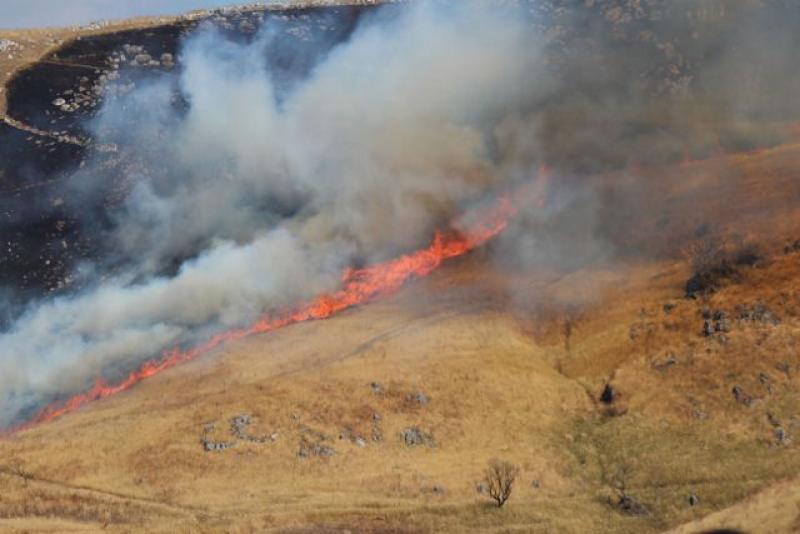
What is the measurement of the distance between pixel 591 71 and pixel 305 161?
110ft

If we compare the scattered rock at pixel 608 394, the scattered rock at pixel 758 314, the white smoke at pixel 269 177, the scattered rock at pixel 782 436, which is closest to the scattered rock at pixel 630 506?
the scattered rock at pixel 782 436

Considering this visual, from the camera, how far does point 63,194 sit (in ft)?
204

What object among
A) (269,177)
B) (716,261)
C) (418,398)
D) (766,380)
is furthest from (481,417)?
(269,177)

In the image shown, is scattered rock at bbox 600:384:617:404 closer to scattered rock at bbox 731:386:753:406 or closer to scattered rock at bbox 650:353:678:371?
scattered rock at bbox 650:353:678:371

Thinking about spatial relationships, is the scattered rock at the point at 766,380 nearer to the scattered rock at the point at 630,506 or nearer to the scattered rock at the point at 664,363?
the scattered rock at the point at 664,363

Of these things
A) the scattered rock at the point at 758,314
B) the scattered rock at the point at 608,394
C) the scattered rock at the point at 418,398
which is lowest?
the scattered rock at the point at 608,394

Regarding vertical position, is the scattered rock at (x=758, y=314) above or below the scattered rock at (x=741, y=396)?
above

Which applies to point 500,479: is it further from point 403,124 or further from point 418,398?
point 403,124

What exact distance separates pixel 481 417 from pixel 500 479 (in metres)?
8.22

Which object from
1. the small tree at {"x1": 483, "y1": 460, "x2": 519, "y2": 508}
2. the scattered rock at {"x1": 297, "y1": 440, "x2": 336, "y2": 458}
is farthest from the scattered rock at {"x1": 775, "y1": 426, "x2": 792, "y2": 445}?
the scattered rock at {"x1": 297, "y1": 440, "x2": 336, "y2": 458}

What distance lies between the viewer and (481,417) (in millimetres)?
44281

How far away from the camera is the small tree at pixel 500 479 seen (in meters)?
35.9

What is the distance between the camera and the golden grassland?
34.9 meters

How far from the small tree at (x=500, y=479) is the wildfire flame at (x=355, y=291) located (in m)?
21.6
